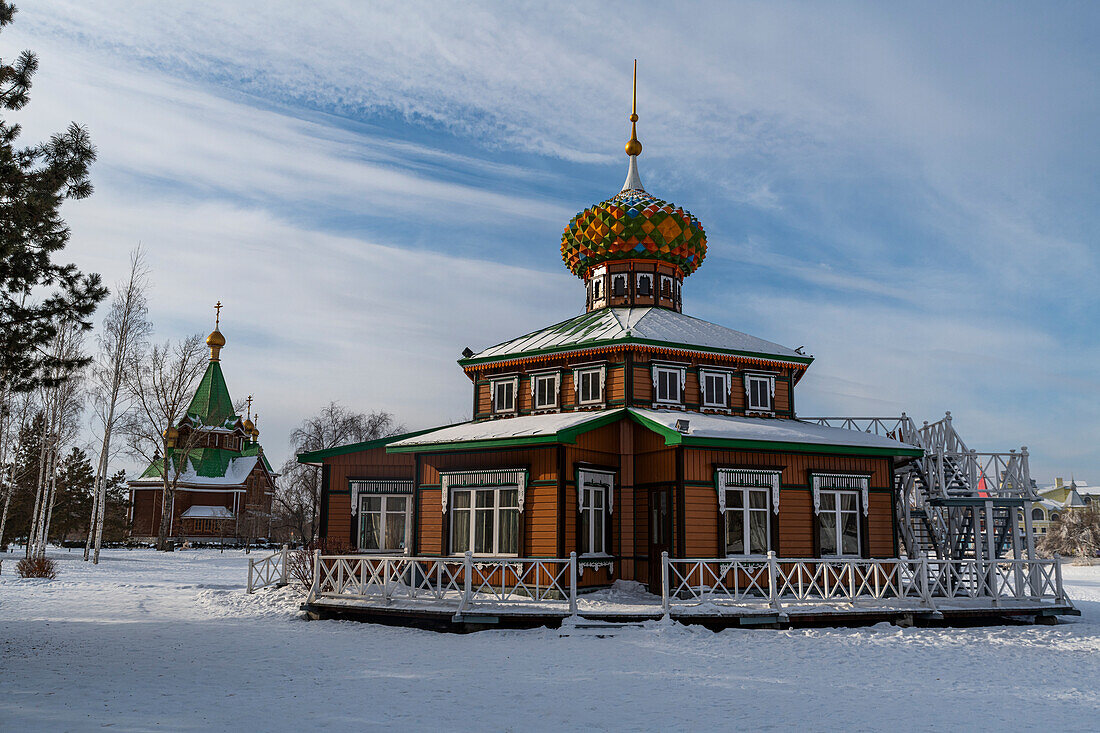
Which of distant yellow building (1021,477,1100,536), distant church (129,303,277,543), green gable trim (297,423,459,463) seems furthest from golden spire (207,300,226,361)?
distant yellow building (1021,477,1100,536)

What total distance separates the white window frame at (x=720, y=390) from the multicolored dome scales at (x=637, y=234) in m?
4.75

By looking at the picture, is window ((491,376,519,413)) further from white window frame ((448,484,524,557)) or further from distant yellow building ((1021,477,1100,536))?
distant yellow building ((1021,477,1100,536))

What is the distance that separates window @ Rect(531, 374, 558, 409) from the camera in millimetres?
20250

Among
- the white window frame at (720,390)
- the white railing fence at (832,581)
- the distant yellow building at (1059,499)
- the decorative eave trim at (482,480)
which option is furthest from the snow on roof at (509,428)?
the distant yellow building at (1059,499)

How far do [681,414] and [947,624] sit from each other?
6818 millimetres

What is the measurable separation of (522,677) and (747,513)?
818 cm

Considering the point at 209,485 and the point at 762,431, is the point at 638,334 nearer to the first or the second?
the point at 762,431

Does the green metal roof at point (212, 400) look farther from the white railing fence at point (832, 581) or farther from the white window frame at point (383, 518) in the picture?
the white railing fence at point (832, 581)

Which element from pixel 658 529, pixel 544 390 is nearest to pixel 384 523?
pixel 544 390

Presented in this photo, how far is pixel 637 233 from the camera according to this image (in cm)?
2331

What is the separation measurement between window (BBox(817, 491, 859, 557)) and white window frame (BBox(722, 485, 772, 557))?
1264mm

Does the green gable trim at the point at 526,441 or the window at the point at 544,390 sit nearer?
the green gable trim at the point at 526,441

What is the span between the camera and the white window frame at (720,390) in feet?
65.8

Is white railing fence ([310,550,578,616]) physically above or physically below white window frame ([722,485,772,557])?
below
